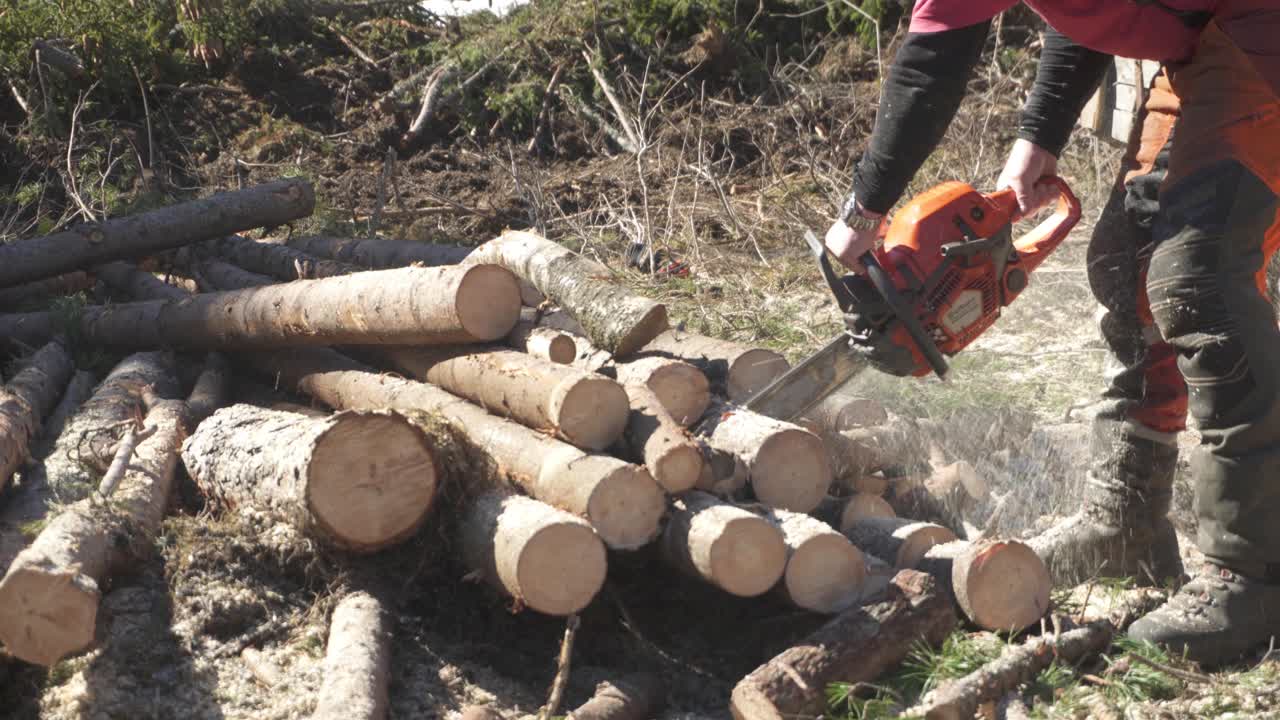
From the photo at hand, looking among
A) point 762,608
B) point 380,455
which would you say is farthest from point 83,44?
point 762,608

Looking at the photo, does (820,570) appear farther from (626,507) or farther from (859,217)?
(859,217)

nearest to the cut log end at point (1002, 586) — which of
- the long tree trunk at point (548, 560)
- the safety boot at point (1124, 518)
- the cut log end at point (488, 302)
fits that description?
the safety boot at point (1124, 518)

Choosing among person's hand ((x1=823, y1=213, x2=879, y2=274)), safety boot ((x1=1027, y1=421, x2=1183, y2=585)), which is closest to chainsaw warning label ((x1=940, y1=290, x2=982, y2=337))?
person's hand ((x1=823, y1=213, x2=879, y2=274))

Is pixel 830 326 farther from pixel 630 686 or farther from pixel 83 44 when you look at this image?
pixel 83 44

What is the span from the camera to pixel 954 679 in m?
2.76

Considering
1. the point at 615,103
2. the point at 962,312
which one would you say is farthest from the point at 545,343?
the point at 615,103

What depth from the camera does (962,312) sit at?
311 centimetres

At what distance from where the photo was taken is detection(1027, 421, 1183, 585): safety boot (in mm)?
3180

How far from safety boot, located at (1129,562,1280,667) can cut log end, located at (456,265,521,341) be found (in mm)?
2237

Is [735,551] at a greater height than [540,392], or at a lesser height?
lesser

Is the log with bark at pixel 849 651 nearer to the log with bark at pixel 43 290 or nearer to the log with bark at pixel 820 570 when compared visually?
the log with bark at pixel 820 570

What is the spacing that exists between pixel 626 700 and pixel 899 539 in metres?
0.97

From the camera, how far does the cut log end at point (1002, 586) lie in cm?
289

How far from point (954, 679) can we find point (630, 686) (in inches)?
Result: 32.0
